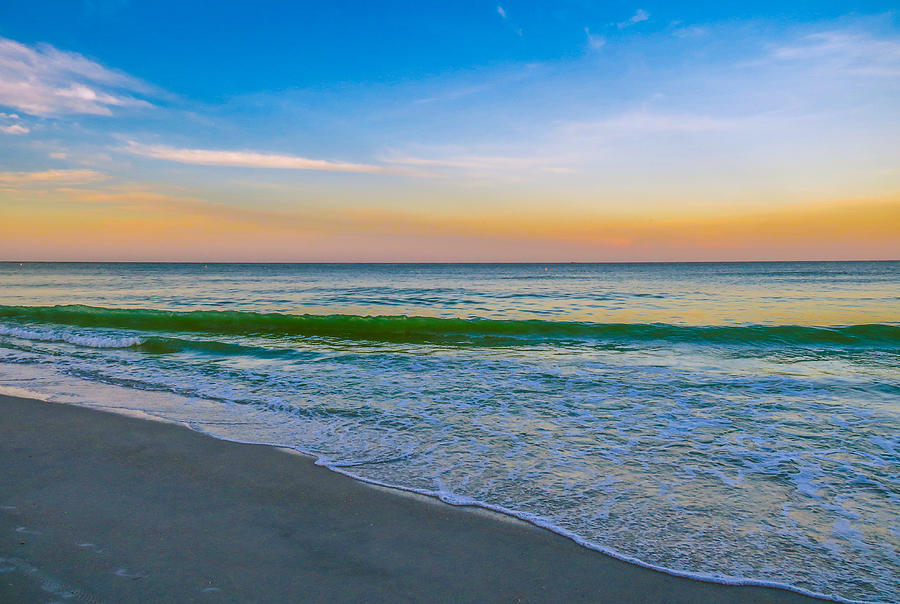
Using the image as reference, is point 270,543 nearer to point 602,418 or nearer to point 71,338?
point 602,418

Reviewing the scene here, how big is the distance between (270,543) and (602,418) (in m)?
4.28

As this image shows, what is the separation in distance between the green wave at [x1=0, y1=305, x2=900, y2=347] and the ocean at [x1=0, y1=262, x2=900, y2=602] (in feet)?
0.55

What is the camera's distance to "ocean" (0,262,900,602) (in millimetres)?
3588

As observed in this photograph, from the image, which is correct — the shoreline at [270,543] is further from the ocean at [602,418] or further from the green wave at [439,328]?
the green wave at [439,328]

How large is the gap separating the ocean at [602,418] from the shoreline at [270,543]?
263mm

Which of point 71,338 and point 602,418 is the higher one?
point 602,418

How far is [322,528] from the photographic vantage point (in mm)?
3578

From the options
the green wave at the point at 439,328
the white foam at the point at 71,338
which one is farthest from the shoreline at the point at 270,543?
the green wave at the point at 439,328

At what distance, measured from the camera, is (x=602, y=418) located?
643 centimetres

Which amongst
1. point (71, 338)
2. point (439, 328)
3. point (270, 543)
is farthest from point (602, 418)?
point (71, 338)

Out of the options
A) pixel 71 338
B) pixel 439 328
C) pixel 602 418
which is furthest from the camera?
pixel 439 328

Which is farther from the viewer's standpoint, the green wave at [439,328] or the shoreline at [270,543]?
the green wave at [439,328]

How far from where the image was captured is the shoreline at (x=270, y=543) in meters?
2.85

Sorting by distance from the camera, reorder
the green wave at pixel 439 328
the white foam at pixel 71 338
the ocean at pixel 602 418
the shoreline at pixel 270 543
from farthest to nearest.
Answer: the green wave at pixel 439 328
the white foam at pixel 71 338
the ocean at pixel 602 418
the shoreline at pixel 270 543
